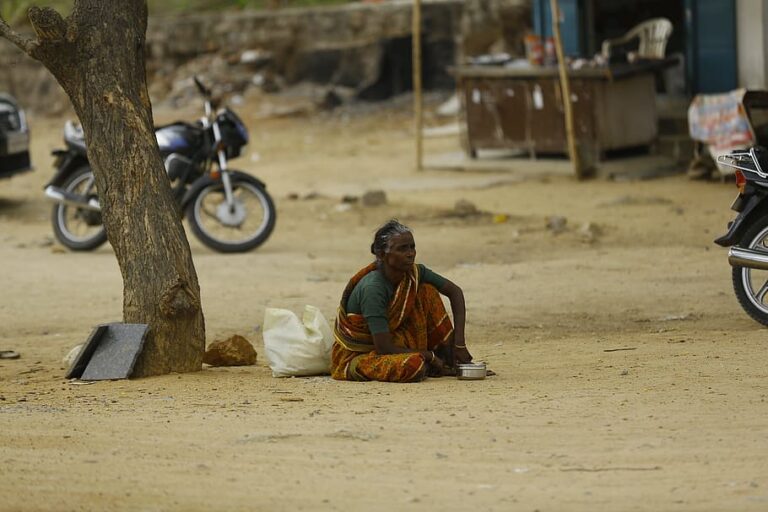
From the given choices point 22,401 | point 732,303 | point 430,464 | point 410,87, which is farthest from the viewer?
point 410,87

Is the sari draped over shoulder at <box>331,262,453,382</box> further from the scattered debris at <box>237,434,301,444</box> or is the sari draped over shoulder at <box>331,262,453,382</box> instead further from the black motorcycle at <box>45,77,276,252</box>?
the black motorcycle at <box>45,77,276,252</box>

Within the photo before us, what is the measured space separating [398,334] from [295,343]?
57 cm

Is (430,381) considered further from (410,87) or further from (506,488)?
(410,87)

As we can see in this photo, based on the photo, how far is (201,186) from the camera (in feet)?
35.5

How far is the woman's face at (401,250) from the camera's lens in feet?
19.2

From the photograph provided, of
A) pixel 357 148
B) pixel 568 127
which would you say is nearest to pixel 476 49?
pixel 357 148

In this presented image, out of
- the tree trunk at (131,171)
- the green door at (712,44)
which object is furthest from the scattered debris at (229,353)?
the green door at (712,44)

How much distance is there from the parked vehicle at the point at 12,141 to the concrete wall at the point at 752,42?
26.9ft

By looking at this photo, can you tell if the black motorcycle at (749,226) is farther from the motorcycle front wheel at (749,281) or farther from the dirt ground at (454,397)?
the dirt ground at (454,397)

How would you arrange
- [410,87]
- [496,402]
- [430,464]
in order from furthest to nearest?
[410,87], [496,402], [430,464]

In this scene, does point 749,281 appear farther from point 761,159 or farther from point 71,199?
point 71,199

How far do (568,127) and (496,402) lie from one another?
9.16 metres

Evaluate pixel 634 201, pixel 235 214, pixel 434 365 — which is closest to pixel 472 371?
pixel 434 365

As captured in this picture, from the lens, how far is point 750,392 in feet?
18.0
